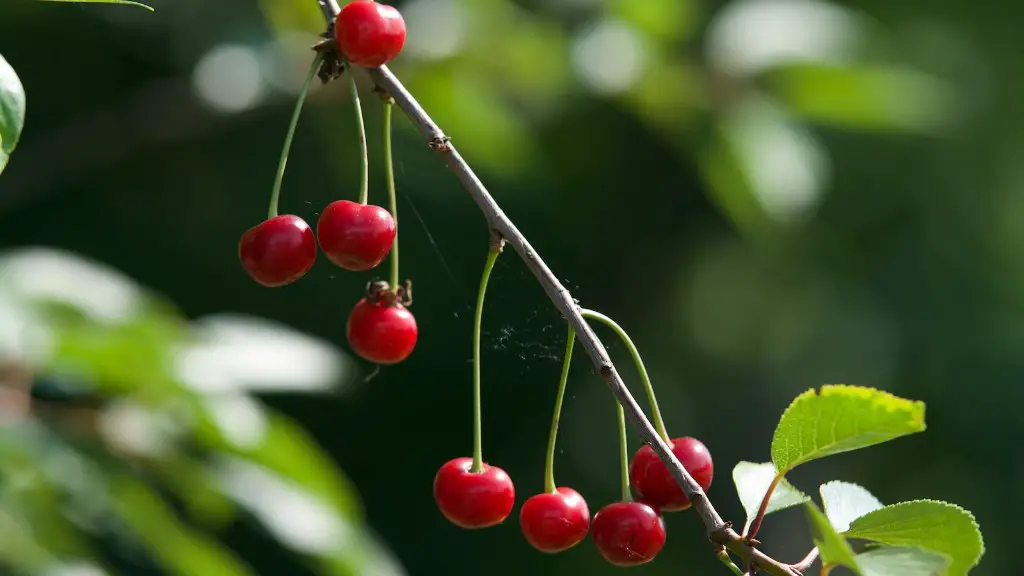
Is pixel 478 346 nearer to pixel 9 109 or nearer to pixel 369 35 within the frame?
pixel 369 35

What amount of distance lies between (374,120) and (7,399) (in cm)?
228

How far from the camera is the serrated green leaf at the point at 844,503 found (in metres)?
1.35

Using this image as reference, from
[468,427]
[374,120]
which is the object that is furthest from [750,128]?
[468,427]

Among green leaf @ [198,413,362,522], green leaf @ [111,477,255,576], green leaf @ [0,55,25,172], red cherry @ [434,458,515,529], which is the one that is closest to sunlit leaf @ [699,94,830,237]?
green leaf @ [198,413,362,522]

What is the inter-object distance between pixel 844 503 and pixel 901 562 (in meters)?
0.24

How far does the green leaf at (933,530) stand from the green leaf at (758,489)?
13 cm

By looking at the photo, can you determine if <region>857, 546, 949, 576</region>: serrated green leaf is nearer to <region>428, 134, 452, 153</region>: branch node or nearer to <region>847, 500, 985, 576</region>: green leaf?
<region>847, 500, 985, 576</region>: green leaf

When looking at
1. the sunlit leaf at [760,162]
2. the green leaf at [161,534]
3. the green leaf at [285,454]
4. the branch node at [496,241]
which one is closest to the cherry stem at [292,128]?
the branch node at [496,241]

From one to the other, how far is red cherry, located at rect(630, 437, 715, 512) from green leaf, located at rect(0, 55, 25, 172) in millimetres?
814

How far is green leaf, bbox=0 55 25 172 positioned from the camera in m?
1.12

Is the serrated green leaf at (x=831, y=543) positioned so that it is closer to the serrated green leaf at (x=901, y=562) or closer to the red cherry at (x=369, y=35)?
the serrated green leaf at (x=901, y=562)

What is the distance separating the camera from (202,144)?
19.9 ft

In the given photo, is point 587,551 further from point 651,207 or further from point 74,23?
point 74,23

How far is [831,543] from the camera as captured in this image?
109 centimetres
